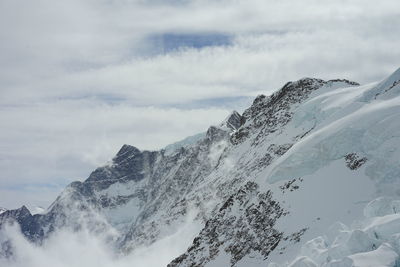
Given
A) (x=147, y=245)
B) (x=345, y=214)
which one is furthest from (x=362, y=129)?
(x=147, y=245)

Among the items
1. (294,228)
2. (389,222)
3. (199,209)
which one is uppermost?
(389,222)

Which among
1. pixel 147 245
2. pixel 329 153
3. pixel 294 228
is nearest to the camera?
pixel 294 228

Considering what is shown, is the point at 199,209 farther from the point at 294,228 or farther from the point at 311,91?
the point at 294,228

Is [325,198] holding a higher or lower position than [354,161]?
lower

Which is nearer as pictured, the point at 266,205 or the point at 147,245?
the point at 266,205

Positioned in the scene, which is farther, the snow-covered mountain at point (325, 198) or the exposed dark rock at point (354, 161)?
the exposed dark rock at point (354, 161)

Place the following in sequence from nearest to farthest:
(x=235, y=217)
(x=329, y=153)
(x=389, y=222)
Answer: (x=389, y=222) → (x=329, y=153) → (x=235, y=217)

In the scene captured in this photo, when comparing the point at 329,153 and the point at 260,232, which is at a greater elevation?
the point at 329,153

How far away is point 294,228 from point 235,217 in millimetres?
16885

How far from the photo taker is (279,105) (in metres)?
108

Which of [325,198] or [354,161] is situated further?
[354,161]

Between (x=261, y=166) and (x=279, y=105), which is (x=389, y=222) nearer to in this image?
(x=261, y=166)

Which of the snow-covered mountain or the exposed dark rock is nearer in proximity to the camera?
the snow-covered mountain

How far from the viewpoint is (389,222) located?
39.9 metres
